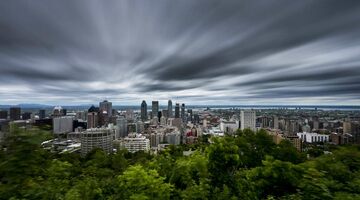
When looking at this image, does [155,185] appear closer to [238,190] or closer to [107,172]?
[238,190]

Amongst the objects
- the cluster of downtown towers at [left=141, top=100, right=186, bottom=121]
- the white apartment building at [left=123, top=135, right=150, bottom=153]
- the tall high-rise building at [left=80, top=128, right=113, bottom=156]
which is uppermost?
the cluster of downtown towers at [left=141, top=100, right=186, bottom=121]

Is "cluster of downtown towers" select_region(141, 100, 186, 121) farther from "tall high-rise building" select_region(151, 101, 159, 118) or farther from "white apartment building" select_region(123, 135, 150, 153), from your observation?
"white apartment building" select_region(123, 135, 150, 153)

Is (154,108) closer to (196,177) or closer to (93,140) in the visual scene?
(93,140)

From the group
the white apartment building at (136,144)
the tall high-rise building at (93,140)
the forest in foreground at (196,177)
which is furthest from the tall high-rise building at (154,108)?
the forest in foreground at (196,177)

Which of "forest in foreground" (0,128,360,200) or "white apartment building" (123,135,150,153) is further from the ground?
"forest in foreground" (0,128,360,200)

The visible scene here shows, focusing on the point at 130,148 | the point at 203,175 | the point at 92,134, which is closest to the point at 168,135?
the point at 130,148

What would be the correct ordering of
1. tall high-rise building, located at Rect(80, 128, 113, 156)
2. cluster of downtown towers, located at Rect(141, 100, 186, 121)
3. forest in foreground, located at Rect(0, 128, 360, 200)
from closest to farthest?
forest in foreground, located at Rect(0, 128, 360, 200), tall high-rise building, located at Rect(80, 128, 113, 156), cluster of downtown towers, located at Rect(141, 100, 186, 121)

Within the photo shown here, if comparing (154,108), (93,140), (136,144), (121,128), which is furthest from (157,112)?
(93,140)

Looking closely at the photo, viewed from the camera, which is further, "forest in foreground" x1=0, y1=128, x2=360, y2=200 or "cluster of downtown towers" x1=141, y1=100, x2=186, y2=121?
"cluster of downtown towers" x1=141, y1=100, x2=186, y2=121

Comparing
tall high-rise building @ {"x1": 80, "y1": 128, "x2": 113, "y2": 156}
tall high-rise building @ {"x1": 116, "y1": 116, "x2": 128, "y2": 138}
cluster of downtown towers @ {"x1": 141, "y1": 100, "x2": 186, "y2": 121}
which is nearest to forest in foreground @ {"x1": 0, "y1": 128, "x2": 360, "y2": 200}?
tall high-rise building @ {"x1": 80, "y1": 128, "x2": 113, "y2": 156}

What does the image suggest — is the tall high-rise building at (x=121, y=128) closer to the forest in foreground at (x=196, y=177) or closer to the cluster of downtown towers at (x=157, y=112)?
the cluster of downtown towers at (x=157, y=112)

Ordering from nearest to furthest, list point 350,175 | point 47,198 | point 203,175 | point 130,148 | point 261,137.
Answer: point 47,198 → point 350,175 → point 203,175 → point 261,137 → point 130,148
